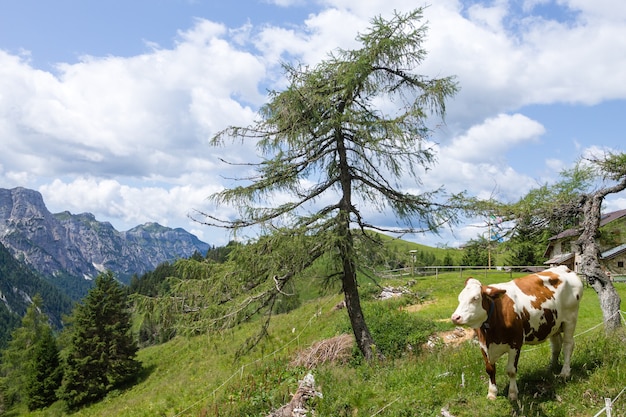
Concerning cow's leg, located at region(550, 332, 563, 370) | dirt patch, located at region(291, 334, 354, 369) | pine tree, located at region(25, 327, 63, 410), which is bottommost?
pine tree, located at region(25, 327, 63, 410)

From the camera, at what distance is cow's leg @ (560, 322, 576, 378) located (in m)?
7.81

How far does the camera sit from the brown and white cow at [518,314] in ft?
22.0

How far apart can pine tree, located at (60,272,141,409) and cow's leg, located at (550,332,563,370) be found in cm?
3373

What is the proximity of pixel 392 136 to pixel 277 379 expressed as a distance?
8.17 meters

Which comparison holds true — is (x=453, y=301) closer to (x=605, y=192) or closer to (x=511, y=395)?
(x=605, y=192)

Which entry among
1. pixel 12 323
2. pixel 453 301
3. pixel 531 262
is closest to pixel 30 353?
pixel 453 301

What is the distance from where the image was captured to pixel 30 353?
5069 centimetres

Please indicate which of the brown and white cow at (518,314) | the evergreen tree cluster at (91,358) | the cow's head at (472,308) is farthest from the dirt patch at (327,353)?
the evergreen tree cluster at (91,358)

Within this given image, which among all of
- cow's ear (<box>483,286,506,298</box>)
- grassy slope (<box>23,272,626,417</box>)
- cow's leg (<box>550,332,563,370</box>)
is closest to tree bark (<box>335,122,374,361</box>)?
grassy slope (<box>23,272,626,417</box>)

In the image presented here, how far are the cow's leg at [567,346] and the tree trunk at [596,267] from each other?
2.70 m

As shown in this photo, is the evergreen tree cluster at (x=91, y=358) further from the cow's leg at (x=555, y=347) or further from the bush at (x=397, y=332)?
the cow's leg at (x=555, y=347)

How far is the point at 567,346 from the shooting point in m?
7.95

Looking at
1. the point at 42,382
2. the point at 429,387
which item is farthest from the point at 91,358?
the point at 429,387

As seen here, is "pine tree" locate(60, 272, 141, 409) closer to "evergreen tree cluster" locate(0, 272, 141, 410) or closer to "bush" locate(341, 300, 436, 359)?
"evergreen tree cluster" locate(0, 272, 141, 410)
